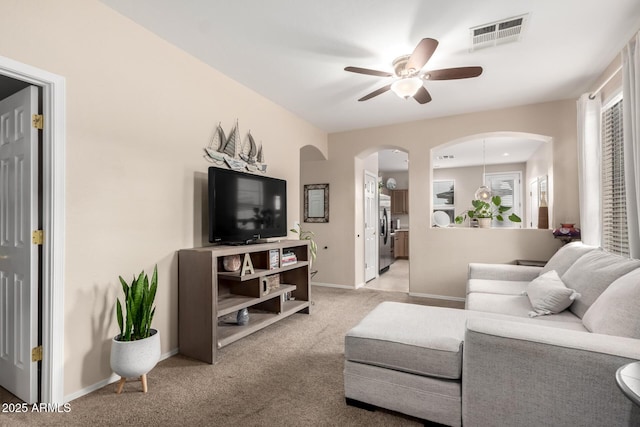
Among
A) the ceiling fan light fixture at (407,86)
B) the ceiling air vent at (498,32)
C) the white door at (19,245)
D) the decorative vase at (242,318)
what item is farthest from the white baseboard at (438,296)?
the white door at (19,245)

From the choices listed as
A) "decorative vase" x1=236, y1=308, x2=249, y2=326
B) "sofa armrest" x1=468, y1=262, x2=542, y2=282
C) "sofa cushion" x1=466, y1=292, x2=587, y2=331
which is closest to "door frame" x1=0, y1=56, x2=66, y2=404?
"decorative vase" x1=236, y1=308, x2=249, y2=326

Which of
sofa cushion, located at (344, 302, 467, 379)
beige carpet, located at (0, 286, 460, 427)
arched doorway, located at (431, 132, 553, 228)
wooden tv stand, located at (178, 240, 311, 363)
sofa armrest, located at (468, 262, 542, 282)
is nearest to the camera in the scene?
sofa cushion, located at (344, 302, 467, 379)

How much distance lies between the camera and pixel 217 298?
2654 mm

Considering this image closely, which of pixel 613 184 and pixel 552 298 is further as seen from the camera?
pixel 613 184

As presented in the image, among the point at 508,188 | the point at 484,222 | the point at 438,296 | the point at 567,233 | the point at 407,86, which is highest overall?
the point at 407,86

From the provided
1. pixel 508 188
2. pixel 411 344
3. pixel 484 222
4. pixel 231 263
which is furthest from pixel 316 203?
pixel 508 188

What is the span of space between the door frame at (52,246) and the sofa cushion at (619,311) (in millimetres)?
3045

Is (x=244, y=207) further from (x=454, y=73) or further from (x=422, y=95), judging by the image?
(x=454, y=73)

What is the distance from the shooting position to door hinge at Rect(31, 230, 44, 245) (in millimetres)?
1867

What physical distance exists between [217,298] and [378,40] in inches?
100.0

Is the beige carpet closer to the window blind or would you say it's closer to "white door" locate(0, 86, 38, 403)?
"white door" locate(0, 86, 38, 403)

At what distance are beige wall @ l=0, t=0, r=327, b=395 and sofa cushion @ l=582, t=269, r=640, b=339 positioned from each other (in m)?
2.89

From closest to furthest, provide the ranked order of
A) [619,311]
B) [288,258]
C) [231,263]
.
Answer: [619,311], [231,263], [288,258]

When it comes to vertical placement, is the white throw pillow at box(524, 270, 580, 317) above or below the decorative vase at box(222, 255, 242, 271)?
below
